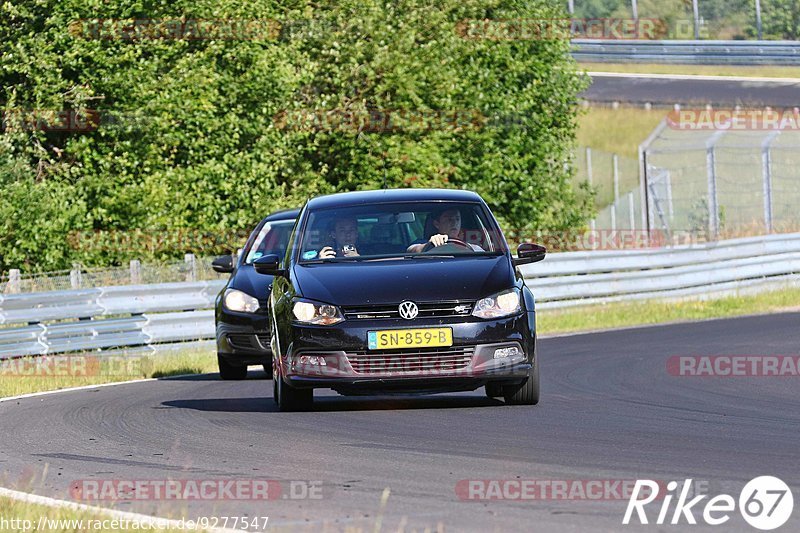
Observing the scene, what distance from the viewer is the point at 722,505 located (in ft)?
20.6

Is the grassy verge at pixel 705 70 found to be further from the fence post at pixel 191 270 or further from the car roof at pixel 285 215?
the car roof at pixel 285 215

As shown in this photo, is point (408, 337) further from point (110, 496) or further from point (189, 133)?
point (189, 133)

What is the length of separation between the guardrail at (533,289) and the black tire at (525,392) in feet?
24.9

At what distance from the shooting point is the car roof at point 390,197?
37.9 feet

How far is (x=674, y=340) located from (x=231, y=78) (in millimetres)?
13755

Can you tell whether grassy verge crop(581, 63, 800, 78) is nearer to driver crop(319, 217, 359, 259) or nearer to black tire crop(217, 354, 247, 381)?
black tire crop(217, 354, 247, 381)

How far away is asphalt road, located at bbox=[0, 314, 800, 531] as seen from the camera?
654 cm

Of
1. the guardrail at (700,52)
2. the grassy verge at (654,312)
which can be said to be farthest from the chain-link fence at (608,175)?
the grassy verge at (654,312)

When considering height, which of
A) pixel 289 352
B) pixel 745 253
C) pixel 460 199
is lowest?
pixel 745 253

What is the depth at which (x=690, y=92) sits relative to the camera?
52094 mm

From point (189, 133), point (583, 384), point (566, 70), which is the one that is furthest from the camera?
point (566, 70)

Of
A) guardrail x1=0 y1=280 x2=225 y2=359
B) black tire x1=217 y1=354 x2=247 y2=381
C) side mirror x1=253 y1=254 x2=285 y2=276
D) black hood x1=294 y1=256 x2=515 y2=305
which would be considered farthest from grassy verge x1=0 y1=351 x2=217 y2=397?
black hood x1=294 y1=256 x2=515 y2=305

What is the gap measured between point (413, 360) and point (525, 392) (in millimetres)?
1089

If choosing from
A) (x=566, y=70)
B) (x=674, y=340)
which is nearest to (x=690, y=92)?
(x=566, y=70)
